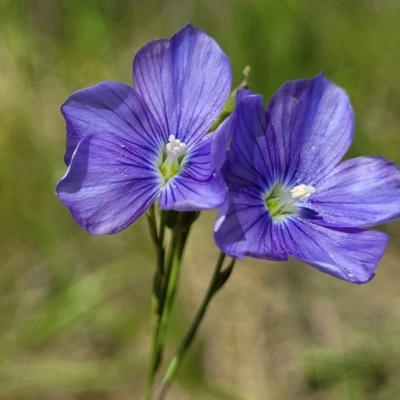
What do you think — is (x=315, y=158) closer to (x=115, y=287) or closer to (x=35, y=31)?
(x=115, y=287)

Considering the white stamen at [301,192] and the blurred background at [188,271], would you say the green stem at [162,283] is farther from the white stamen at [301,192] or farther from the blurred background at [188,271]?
the blurred background at [188,271]

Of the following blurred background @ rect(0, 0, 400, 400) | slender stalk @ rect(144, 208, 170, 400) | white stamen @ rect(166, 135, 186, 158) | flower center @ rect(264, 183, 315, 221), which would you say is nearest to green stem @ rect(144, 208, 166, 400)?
slender stalk @ rect(144, 208, 170, 400)

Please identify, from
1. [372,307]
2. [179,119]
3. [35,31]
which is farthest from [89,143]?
[35,31]

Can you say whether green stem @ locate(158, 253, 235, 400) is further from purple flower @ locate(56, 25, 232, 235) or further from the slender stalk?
purple flower @ locate(56, 25, 232, 235)

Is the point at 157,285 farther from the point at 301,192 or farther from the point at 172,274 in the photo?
the point at 301,192

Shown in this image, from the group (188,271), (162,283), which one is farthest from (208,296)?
(188,271)

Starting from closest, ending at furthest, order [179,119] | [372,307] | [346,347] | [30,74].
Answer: [179,119], [346,347], [372,307], [30,74]
